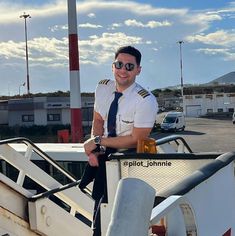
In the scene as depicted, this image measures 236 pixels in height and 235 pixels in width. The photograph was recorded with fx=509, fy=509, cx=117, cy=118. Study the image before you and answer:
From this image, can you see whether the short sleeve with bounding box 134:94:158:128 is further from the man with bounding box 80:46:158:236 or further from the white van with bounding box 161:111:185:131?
the white van with bounding box 161:111:185:131

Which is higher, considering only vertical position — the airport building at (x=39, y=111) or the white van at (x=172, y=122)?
the airport building at (x=39, y=111)

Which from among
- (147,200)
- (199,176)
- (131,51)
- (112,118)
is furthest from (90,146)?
(147,200)

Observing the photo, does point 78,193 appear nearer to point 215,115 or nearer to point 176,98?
point 215,115

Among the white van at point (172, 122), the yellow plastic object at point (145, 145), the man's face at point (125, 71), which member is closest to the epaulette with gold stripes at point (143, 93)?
the man's face at point (125, 71)

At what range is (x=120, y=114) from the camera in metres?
3.72

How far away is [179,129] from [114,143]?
47850 millimetres

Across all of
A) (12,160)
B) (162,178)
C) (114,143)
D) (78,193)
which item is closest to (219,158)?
(162,178)

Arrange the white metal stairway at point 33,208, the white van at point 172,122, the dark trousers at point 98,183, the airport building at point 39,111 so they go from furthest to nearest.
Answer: the white van at point 172,122
the airport building at point 39,111
the white metal stairway at point 33,208
the dark trousers at point 98,183

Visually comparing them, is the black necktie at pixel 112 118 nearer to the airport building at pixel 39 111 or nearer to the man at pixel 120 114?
the man at pixel 120 114

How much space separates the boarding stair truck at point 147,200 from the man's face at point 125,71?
47 centimetres

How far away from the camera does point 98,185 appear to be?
3.74 meters

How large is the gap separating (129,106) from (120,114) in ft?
0.35

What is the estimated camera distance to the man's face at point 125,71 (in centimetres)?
362

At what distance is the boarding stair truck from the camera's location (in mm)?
2002
